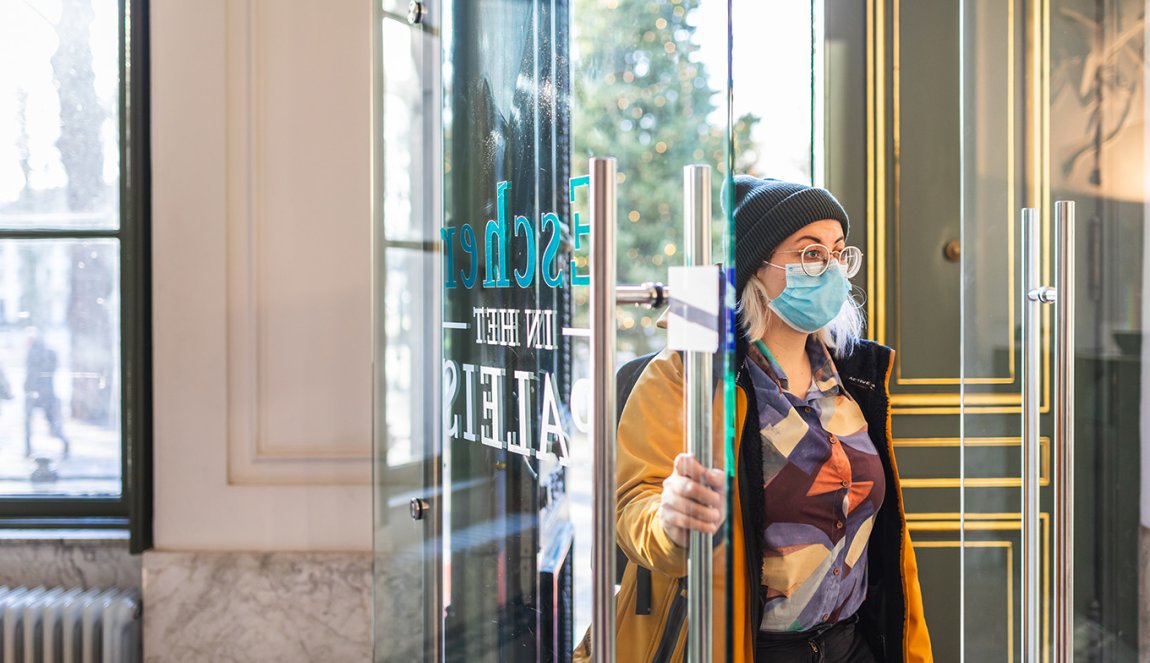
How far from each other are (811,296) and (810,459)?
8.9 inches

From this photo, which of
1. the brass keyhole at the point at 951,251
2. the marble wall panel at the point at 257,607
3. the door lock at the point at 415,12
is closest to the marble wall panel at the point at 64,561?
the marble wall panel at the point at 257,607

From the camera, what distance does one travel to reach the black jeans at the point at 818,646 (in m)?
1.17

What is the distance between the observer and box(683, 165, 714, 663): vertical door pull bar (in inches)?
28.8

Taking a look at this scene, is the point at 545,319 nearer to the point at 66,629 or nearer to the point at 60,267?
the point at 66,629

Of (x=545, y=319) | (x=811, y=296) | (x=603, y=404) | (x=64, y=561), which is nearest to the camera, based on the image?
(x=603, y=404)

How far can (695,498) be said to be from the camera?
A: 775mm

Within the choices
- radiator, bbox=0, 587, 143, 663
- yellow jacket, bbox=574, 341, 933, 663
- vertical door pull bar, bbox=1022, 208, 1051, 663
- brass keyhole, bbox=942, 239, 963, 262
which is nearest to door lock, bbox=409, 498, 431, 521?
yellow jacket, bbox=574, 341, 933, 663

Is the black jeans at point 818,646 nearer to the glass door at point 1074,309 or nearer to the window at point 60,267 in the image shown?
the glass door at point 1074,309

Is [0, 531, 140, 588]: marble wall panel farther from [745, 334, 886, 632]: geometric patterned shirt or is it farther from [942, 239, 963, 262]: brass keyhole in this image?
[942, 239, 963, 262]: brass keyhole

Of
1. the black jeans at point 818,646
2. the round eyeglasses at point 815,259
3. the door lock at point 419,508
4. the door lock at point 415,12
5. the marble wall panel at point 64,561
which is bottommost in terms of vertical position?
the marble wall panel at point 64,561

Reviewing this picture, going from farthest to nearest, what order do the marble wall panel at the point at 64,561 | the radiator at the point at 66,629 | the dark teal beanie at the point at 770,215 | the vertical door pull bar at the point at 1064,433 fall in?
the marble wall panel at the point at 64,561 < the radiator at the point at 66,629 < the dark teal beanie at the point at 770,215 < the vertical door pull bar at the point at 1064,433

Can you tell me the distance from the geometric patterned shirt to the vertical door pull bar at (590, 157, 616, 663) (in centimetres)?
43

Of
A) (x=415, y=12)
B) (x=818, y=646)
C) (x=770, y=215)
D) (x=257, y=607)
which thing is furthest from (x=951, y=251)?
(x=257, y=607)

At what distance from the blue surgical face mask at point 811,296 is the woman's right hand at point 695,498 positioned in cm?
50
